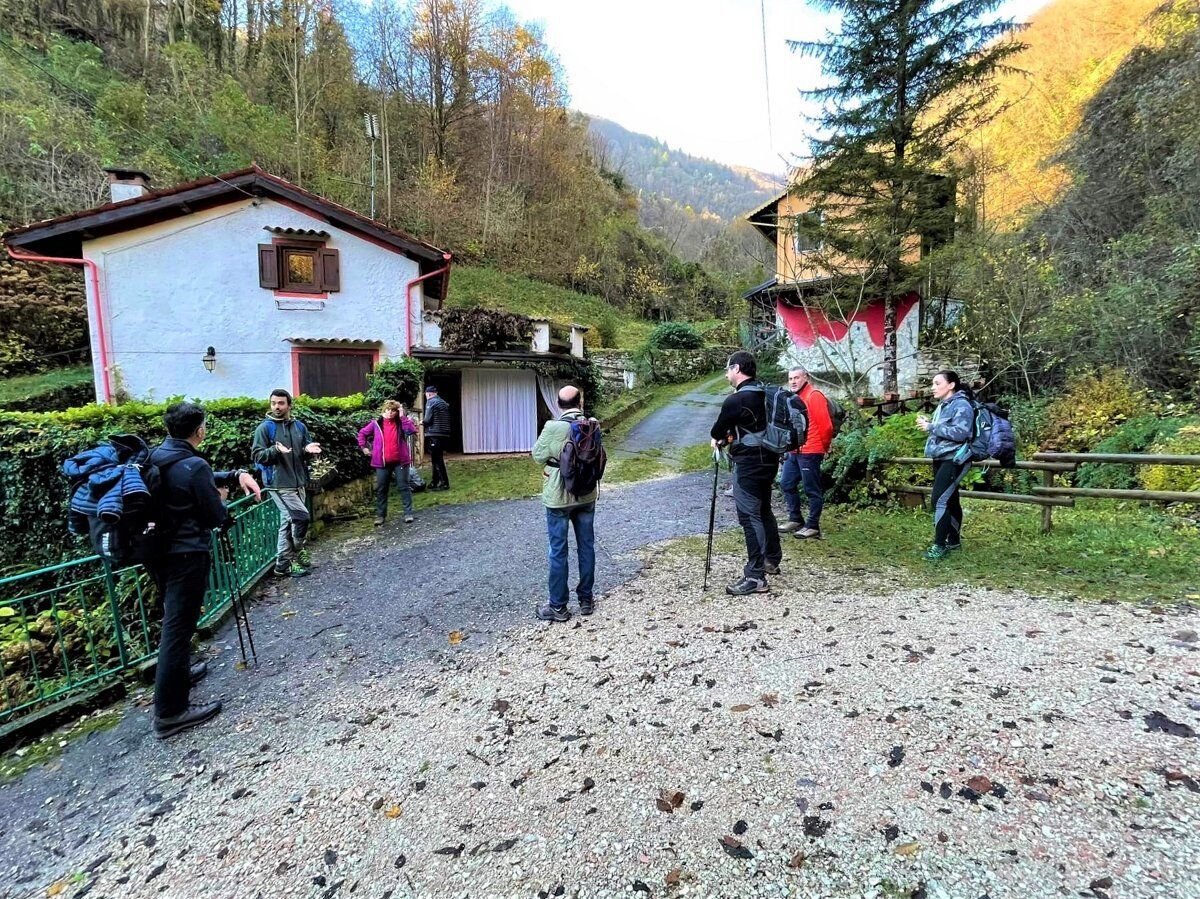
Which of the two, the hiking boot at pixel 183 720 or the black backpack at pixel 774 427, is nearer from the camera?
the hiking boot at pixel 183 720

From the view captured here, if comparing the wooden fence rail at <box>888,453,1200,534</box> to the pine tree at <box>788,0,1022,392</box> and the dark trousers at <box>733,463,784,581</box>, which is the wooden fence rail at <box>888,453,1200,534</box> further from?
the pine tree at <box>788,0,1022,392</box>

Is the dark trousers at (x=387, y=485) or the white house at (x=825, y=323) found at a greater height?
the white house at (x=825, y=323)

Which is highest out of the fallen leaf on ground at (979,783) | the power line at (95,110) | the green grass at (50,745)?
the power line at (95,110)

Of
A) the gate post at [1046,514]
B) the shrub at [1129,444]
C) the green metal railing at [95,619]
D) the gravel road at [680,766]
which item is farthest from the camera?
Result: the shrub at [1129,444]

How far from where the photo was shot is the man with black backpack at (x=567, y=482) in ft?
13.6

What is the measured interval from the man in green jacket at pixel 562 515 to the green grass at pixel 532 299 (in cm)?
2096

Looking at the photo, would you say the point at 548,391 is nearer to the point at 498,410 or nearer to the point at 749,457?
the point at 498,410

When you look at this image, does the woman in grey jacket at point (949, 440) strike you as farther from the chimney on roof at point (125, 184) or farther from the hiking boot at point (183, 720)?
the chimney on roof at point (125, 184)

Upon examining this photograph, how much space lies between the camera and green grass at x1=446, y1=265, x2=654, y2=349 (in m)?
26.2

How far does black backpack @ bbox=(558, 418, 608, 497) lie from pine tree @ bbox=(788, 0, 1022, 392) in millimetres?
8909

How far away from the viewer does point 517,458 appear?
45.3 ft

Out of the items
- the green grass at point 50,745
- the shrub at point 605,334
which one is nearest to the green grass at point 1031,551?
the green grass at point 50,745

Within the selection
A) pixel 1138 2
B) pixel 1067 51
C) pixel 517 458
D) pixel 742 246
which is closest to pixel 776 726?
pixel 517 458

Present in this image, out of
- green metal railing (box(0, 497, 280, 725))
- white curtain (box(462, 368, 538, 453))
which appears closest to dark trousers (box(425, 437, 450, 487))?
white curtain (box(462, 368, 538, 453))
